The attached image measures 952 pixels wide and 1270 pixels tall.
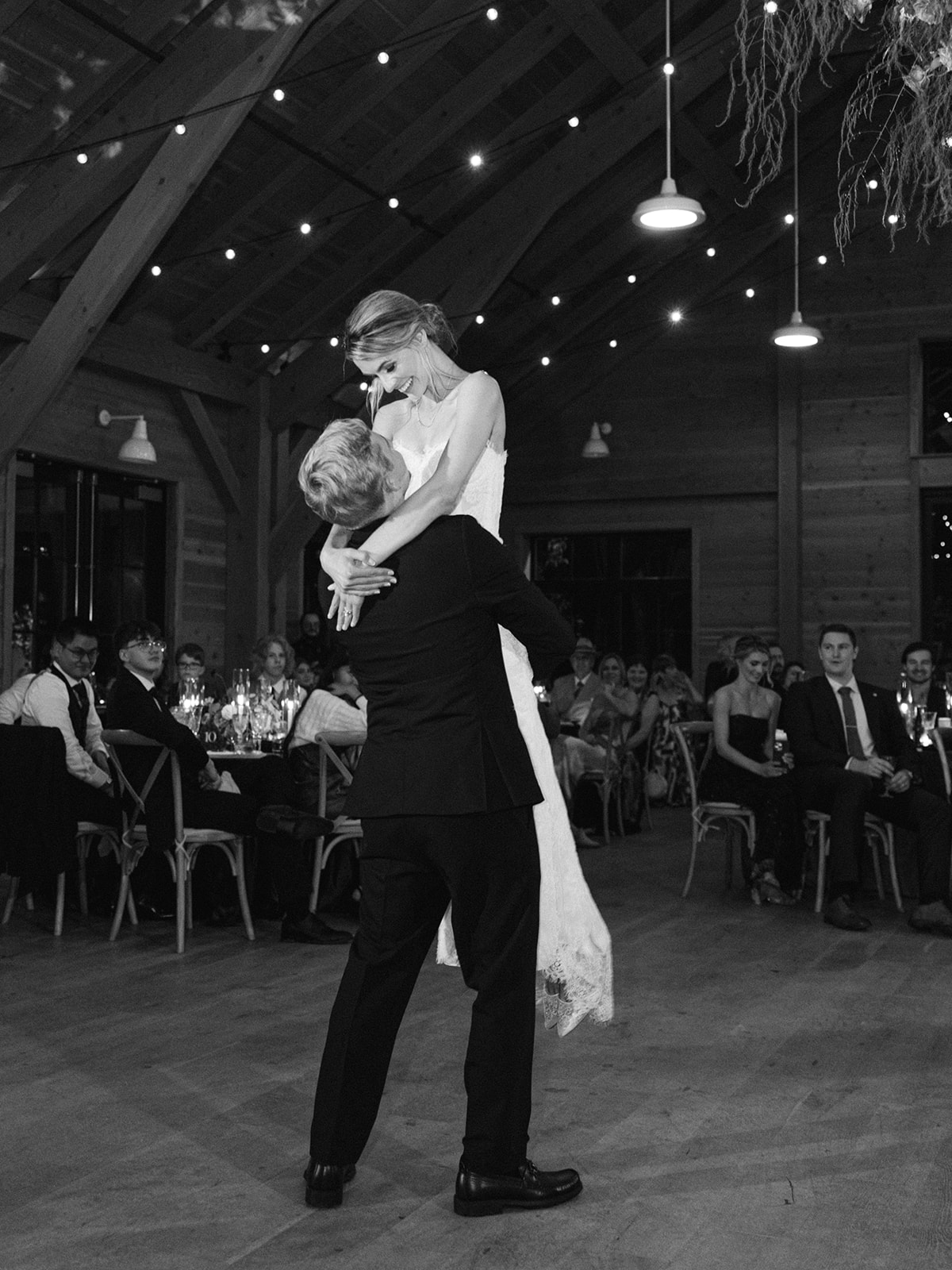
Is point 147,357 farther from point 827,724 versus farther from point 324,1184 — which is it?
point 324,1184

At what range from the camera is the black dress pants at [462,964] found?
2400 mm

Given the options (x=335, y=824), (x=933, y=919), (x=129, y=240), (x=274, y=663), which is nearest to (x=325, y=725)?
(x=335, y=824)

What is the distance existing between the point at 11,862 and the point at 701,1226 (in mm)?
3389

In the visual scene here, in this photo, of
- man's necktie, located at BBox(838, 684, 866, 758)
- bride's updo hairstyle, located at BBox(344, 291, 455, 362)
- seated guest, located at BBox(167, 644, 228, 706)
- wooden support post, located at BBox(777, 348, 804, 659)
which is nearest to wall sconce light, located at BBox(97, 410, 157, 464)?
seated guest, located at BBox(167, 644, 228, 706)

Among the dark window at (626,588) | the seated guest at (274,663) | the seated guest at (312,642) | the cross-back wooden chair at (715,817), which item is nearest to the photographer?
the cross-back wooden chair at (715,817)

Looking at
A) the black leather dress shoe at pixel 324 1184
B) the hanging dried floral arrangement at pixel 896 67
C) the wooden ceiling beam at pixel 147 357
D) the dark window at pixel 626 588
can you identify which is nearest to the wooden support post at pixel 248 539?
the wooden ceiling beam at pixel 147 357

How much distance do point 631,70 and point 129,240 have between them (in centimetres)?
393

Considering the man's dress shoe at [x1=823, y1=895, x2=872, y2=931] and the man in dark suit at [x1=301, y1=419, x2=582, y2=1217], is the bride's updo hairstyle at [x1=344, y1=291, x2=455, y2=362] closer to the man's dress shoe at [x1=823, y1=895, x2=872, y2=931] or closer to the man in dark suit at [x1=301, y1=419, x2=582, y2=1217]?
the man in dark suit at [x1=301, y1=419, x2=582, y2=1217]

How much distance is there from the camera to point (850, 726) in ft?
Answer: 19.7

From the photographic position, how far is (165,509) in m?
10.4

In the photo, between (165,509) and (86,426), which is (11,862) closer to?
(86,426)

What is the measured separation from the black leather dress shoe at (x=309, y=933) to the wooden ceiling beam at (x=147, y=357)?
4.57 m

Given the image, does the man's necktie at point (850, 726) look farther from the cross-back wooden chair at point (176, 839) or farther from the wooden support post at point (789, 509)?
the wooden support post at point (789, 509)

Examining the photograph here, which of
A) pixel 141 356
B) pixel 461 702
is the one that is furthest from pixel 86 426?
pixel 461 702
